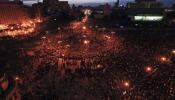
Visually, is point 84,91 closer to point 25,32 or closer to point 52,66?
point 52,66

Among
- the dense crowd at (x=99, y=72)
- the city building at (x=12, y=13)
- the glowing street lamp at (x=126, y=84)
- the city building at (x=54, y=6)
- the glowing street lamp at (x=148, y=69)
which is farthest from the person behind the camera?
the city building at (x=54, y=6)

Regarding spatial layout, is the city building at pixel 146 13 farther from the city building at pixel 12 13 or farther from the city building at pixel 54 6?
the city building at pixel 12 13

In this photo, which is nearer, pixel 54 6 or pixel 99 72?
pixel 99 72

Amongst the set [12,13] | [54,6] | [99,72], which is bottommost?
[99,72]

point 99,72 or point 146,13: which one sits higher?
point 146,13

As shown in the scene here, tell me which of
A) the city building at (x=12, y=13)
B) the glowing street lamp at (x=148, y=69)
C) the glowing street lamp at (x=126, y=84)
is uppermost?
the city building at (x=12, y=13)

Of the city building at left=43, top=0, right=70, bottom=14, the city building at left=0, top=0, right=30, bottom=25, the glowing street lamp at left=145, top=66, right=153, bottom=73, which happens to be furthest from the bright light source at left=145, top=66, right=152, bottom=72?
the city building at left=43, top=0, right=70, bottom=14

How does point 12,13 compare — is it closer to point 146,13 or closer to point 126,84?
point 146,13

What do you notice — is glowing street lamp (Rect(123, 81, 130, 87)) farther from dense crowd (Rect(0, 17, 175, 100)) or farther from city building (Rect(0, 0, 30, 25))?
city building (Rect(0, 0, 30, 25))

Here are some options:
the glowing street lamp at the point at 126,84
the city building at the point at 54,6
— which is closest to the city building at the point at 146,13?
the city building at the point at 54,6

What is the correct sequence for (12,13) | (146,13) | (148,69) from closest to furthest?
(148,69)
(12,13)
(146,13)

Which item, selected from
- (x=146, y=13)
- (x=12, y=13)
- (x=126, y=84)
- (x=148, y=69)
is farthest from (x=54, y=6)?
(x=126, y=84)

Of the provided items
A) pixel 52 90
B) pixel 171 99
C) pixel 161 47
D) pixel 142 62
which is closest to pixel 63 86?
pixel 52 90
